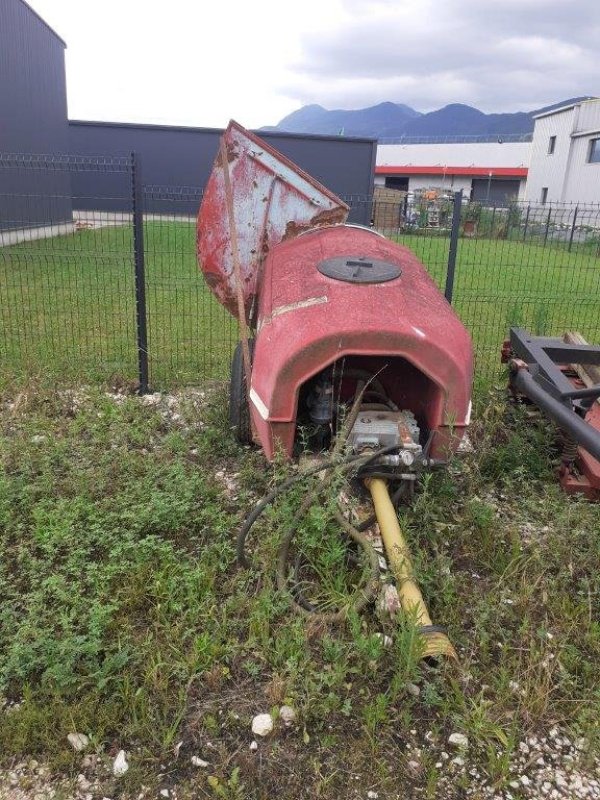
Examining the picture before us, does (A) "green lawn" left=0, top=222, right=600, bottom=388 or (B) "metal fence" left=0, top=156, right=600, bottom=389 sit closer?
(B) "metal fence" left=0, top=156, right=600, bottom=389

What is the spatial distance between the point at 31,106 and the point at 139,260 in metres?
15.1

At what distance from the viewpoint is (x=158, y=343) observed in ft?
23.8

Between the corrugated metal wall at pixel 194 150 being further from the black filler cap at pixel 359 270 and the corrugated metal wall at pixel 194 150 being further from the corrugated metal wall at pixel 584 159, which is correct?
the black filler cap at pixel 359 270

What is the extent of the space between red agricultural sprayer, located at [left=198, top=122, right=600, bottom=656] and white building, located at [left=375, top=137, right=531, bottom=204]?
41.2 meters

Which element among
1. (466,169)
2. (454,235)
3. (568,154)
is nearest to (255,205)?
(454,235)

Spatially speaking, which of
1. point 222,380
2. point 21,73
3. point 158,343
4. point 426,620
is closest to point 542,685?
point 426,620

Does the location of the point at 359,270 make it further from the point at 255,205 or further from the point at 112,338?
the point at 112,338

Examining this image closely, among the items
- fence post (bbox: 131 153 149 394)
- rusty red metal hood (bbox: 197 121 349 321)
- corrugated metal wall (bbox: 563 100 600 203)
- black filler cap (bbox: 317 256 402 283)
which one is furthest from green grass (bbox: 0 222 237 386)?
corrugated metal wall (bbox: 563 100 600 203)

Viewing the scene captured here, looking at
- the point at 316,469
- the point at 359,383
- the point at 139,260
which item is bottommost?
the point at 316,469

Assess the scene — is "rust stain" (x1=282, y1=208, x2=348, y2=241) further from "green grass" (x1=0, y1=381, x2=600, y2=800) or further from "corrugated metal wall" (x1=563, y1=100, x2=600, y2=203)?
"corrugated metal wall" (x1=563, y1=100, x2=600, y2=203)

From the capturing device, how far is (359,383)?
3.58 metres

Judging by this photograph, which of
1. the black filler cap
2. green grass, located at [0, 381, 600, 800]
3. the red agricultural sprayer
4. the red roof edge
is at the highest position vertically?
the red roof edge

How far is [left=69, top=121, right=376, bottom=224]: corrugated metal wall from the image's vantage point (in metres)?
26.2

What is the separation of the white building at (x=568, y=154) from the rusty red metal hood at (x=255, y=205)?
28.0 meters
